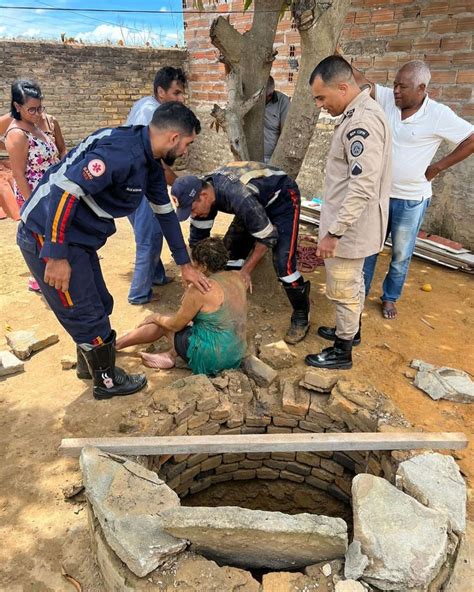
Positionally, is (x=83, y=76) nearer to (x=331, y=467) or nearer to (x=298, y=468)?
(x=298, y=468)

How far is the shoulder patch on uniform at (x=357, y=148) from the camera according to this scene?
273cm

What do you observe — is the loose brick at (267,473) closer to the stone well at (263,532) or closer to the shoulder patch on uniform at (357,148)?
the stone well at (263,532)

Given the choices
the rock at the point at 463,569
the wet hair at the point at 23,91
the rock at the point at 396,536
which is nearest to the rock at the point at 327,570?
the rock at the point at 396,536

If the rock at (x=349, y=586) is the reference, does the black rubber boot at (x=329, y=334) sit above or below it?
below

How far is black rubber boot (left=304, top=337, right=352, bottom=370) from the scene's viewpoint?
11.3ft

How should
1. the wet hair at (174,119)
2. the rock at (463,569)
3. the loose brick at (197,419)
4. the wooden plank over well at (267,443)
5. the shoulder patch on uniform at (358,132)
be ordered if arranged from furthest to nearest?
the loose brick at (197,419)
the shoulder patch on uniform at (358,132)
the wet hair at (174,119)
the wooden plank over well at (267,443)
the rock at (463,569)

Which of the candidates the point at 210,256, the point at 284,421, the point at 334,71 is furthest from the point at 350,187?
the point at 284,421

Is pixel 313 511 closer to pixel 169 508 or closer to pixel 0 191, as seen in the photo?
pixel 169 508

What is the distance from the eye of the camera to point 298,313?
3920 mm

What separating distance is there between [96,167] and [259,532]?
1.92m

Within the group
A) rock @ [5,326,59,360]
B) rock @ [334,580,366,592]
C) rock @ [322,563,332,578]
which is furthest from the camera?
rock @ [5,326,59,360]

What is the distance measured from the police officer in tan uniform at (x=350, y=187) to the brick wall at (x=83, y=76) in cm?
715

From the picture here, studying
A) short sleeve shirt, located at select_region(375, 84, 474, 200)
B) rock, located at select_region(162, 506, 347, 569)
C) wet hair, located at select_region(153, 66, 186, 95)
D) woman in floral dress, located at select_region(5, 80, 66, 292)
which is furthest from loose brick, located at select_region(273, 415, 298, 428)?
wet hair, located at select_region(153, 66, 186, 95)

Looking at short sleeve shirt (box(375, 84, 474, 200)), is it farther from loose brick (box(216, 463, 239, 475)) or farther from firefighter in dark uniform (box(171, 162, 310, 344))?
loose brick (box(216, 463, 239, 475))
